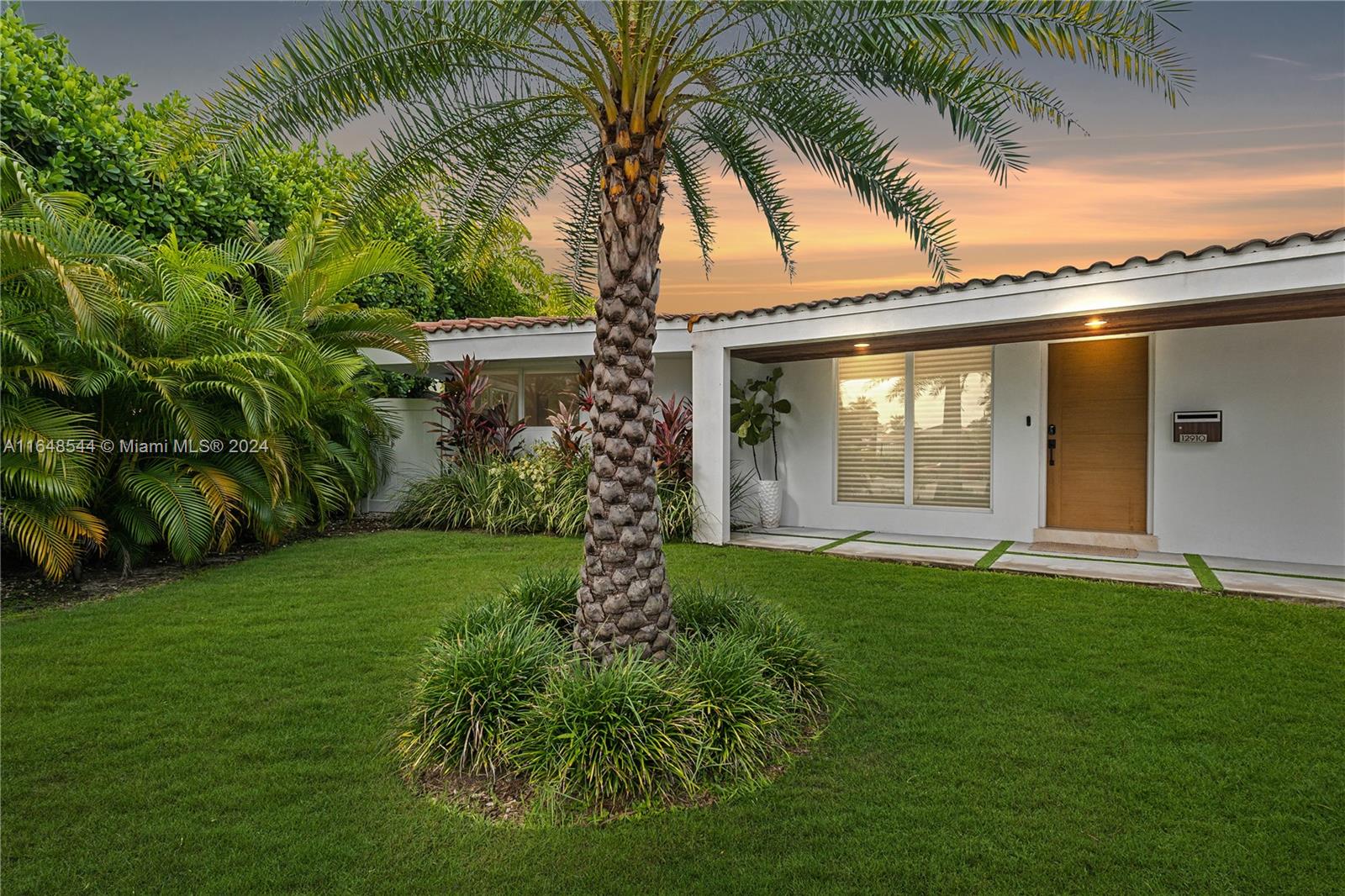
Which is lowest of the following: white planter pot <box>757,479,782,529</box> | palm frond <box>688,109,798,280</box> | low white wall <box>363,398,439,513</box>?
white planter pot <box>757,479,782,529</box>

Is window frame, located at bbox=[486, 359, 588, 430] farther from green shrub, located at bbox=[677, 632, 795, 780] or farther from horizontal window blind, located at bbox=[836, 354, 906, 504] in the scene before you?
green shrub, located at bbox=[677, 632, 795, 780]

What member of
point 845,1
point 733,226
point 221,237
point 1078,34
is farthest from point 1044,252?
point 221,237

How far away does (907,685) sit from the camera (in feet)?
14.8

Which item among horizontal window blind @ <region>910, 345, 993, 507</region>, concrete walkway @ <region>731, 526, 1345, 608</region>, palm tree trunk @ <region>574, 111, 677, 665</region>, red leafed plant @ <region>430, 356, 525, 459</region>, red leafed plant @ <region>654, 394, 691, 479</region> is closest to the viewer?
palm tree trunk @ <region>574, 111, 677, 665</region>

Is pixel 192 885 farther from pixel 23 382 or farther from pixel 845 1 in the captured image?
pixel 23 382

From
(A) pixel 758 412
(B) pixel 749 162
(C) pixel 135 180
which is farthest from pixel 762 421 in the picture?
(C) pixel 135 180

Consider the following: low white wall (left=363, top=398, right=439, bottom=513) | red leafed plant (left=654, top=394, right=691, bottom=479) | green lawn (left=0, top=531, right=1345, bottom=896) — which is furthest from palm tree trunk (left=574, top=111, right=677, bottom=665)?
low white wall (left=363, top=398, right=439, bottom=513)

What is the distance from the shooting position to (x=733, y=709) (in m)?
3.61

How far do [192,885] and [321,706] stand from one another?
5.47 feet

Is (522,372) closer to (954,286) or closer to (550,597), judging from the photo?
(954,286)

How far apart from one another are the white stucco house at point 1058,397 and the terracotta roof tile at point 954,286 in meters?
0.02

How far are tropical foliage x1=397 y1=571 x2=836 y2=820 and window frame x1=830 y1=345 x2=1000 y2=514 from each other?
618 centimetres

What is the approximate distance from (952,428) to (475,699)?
800cm

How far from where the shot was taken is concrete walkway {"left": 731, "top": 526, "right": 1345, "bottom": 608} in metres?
6.52
